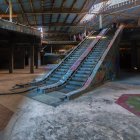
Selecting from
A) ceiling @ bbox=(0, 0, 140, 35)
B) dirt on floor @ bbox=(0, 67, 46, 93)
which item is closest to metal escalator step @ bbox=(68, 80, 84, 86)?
dirt on floor @ bbox=(0, 67, 46, 93)

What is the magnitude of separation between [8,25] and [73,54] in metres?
4.03

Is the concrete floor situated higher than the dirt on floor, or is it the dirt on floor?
the dirt on floor

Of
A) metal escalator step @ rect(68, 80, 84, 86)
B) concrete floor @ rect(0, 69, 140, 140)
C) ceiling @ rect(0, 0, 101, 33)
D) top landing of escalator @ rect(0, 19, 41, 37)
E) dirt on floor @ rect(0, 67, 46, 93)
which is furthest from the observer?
ceiling @ rect(0, 0, 101, 33)

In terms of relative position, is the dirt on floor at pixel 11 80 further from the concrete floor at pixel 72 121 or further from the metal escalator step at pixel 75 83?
the metal escalator step at pixel 75 83

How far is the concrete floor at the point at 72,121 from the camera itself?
10.5 ft

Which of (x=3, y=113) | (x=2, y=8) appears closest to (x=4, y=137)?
(x=3, y=113)

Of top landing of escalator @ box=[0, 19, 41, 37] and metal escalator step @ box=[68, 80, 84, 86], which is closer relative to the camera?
metal escalator step @ box=[68, 80, 84, 86]

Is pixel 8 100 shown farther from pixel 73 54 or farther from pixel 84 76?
pixel 73 54

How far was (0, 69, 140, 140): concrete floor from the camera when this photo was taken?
3.21 meters

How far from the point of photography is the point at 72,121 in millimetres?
3869

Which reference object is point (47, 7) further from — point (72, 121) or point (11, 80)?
point (72, 121)

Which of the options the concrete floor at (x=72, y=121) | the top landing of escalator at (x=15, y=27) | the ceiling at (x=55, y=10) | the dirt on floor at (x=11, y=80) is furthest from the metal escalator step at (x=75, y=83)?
the ceiling at (x=55, y=10)

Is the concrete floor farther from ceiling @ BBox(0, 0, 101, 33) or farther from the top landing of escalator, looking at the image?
ceiling @ BBox(0, 0, 101, 33)

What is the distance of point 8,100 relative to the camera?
5.77m
